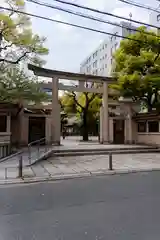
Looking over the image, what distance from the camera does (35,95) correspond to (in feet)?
60.9

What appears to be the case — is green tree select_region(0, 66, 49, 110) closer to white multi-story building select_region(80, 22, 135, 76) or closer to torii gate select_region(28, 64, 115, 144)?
torii gate select_region(28, 64, 115, 144)

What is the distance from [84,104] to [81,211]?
85.1 feet

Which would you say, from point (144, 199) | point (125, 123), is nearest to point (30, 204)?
point (144, 199)

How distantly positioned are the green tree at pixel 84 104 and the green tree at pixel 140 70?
591 centimetres

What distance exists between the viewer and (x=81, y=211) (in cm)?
535

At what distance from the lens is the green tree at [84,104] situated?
95.1 feet

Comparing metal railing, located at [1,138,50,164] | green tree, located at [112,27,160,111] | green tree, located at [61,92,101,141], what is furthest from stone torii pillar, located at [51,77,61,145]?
green tree, located at [61,92,101,141]

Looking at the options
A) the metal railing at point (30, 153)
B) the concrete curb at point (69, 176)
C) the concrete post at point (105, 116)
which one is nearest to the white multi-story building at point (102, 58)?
the concrete post at point (105, 116)

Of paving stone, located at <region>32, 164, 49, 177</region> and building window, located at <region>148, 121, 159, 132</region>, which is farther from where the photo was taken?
building window, located at <region>148, 121, 159, 132</region>

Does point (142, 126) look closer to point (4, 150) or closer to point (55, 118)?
point (55, 118)

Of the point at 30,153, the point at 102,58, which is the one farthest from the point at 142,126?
the point at 102,58

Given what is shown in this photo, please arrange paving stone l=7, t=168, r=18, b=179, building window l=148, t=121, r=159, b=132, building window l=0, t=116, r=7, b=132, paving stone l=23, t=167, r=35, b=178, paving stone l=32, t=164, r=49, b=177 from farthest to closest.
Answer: building window l=148, t=121, r=159, b=132
building window l=0, t=116, r=7, b=132
paving stone l=32, t=164, r=49, b=177
paving stone l=23, t=167, r=35, b=178
paving stone l=7, t=168, r=18, b=179

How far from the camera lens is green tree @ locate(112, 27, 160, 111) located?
21.3 m

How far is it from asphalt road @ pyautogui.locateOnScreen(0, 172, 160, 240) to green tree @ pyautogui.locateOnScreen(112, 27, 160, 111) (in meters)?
14.3
